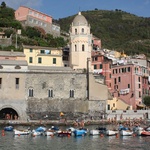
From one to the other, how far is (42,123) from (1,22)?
41798 millimetres

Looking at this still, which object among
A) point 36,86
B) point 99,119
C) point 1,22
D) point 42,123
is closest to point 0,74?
point 36,86

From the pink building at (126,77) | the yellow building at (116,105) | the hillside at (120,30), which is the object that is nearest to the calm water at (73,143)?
the yellow building at (116,105)

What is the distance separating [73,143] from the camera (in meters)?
39.4

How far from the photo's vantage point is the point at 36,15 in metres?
98.4

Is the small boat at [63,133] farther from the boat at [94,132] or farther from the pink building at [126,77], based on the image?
the pink building at [126,77]

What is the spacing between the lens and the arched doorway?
200 ft

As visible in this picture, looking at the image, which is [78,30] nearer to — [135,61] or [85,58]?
[85,58]

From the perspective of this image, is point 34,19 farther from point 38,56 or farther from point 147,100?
point 147,100

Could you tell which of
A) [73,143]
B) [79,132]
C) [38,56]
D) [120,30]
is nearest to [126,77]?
[38,56]

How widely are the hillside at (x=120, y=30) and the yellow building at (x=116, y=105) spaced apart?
2175 inches

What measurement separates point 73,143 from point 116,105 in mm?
31683

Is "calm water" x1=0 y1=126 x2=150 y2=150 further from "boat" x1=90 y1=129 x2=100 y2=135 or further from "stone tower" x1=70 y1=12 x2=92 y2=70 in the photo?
"stone tower" x1=70 y1=12 x2=92 y2=70

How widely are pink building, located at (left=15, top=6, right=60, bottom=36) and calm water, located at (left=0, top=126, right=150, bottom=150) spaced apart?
55402mm

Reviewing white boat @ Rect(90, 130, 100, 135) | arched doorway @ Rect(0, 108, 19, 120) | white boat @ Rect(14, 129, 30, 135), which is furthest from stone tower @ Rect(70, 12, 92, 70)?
white boat @ Rect(14, 129, 30, 135)
